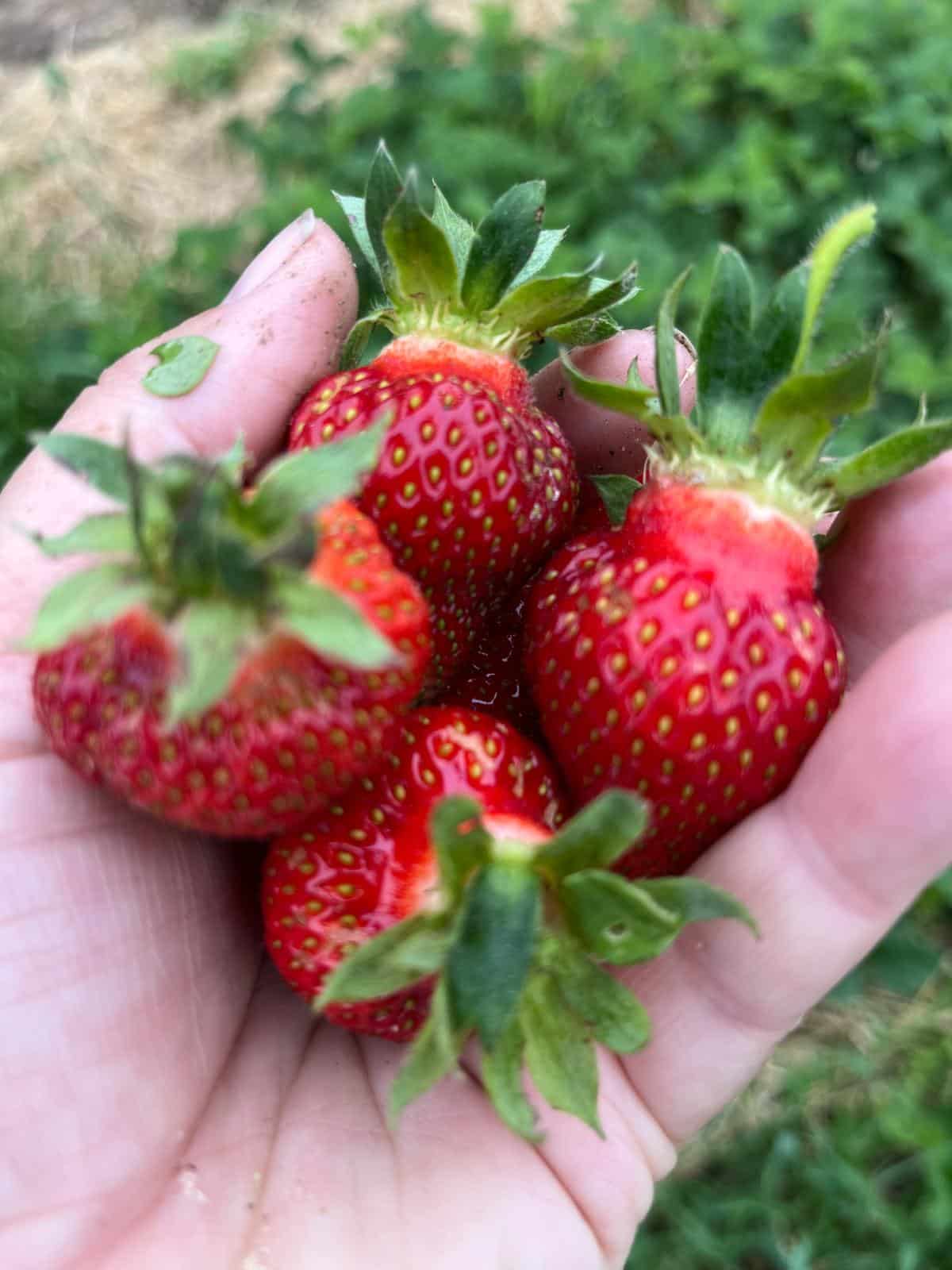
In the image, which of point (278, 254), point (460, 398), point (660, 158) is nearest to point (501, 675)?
point (460, 398)

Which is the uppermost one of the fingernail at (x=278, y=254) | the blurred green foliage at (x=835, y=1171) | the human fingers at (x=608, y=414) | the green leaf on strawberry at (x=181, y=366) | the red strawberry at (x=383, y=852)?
the fingernail at (x=278, y=254)

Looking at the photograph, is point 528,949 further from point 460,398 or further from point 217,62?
point 217,62

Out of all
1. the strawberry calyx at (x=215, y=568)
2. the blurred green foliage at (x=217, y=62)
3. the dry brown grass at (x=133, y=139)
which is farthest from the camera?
the blurred green foliage at (x=217, y=62)

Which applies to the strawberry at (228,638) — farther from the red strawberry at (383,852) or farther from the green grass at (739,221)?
the green grass at (739,221)

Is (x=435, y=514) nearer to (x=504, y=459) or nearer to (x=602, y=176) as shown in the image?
(x=504, y=459)

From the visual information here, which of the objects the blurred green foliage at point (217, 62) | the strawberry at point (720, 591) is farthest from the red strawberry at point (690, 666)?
the blurred green foliage at point (217, 62)

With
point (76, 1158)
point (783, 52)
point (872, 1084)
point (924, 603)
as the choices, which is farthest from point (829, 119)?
point (76, 1158)
